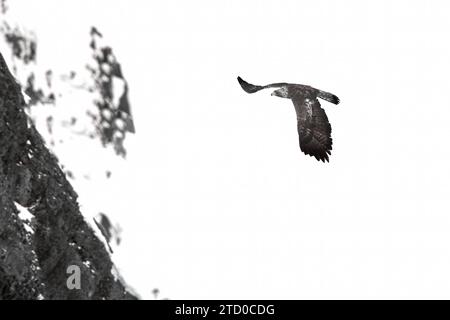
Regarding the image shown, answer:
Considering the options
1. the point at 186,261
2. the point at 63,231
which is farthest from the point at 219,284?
the point at 63,231

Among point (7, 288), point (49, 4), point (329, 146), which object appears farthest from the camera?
point (49, 4)

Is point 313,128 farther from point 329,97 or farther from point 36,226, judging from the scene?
point 36,226

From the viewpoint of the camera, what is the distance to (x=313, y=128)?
1889 centimetres

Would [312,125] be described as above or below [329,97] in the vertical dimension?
below

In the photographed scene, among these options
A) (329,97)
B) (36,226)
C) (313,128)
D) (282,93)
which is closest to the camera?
(329,97)

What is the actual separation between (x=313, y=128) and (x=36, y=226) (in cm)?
989

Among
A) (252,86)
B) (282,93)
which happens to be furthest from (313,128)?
(252,86)

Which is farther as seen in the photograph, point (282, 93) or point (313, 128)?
point (282, 93)

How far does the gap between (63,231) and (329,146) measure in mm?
10408

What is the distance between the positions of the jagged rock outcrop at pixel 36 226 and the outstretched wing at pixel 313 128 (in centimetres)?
864

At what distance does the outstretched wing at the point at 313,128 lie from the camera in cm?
1880

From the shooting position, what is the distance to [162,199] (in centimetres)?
6669

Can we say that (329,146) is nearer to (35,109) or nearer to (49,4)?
(35,109)
